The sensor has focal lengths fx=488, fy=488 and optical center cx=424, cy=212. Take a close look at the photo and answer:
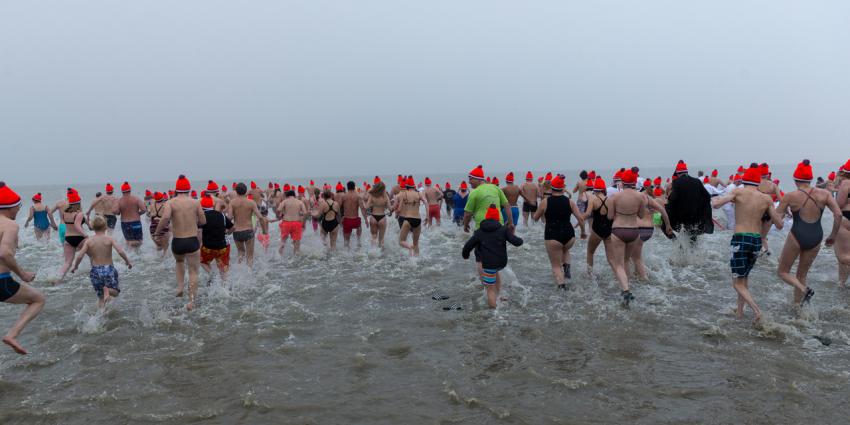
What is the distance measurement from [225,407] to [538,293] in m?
5.10

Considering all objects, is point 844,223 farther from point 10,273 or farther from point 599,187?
point 10,273

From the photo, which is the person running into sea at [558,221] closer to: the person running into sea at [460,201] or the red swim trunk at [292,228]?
the red swim trunk at [292,228]

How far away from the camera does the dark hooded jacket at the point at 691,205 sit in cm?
908

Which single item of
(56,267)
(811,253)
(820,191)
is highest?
(820,191)

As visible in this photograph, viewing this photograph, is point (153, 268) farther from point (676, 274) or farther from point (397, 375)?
point (676, 274)

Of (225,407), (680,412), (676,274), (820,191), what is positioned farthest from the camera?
(676,274)

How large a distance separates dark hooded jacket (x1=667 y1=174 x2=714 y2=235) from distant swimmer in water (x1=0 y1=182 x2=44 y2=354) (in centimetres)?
973

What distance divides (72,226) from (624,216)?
952 centimetres

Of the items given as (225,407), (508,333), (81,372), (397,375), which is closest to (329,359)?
(397,375)

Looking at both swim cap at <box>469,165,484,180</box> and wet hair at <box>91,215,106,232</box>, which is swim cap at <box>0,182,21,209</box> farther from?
swim cap at <box>469,165,484,180</box>

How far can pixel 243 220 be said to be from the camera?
9.28 m

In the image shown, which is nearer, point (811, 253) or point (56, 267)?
point (811, 253)

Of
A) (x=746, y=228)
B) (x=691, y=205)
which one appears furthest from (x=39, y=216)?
(x=746, y=228)

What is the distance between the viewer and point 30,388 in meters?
4.74
